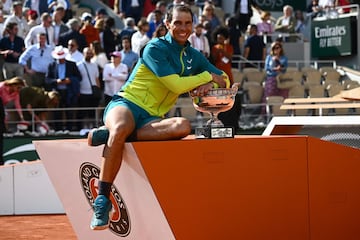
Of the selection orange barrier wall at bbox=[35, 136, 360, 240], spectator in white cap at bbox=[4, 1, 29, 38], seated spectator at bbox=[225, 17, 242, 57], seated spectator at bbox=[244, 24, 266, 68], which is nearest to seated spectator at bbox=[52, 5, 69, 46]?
spectator in white cap at bbox=[4, 1, 29, 38]

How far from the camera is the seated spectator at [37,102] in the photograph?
1586 cm

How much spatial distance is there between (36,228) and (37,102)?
5.64 metres

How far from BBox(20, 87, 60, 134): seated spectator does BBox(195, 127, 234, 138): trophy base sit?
9124mm

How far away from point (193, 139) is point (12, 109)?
9.21 meters

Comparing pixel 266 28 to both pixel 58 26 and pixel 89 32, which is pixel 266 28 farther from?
pixel 58 26

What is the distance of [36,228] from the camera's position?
1058 cm

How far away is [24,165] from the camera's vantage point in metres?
12.8

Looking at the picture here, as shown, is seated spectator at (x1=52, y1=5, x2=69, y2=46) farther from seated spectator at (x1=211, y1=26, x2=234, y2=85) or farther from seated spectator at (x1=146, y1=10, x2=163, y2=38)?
seated spectator at (x1=211, y1=26, x2=234, y2=85)

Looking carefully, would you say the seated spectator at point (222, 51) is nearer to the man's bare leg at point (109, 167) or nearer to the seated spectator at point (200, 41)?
the seated spectator at point (200, 41)

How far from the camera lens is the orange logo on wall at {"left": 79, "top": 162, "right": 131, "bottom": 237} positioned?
7.21 m

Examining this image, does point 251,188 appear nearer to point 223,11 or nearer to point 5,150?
point 5,150

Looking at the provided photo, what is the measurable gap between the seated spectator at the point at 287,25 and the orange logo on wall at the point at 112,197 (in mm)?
15137

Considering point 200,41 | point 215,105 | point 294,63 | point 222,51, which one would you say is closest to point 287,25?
point 294,63

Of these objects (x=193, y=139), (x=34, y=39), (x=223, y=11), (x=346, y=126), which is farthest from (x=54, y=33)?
(x=193, y=139)
